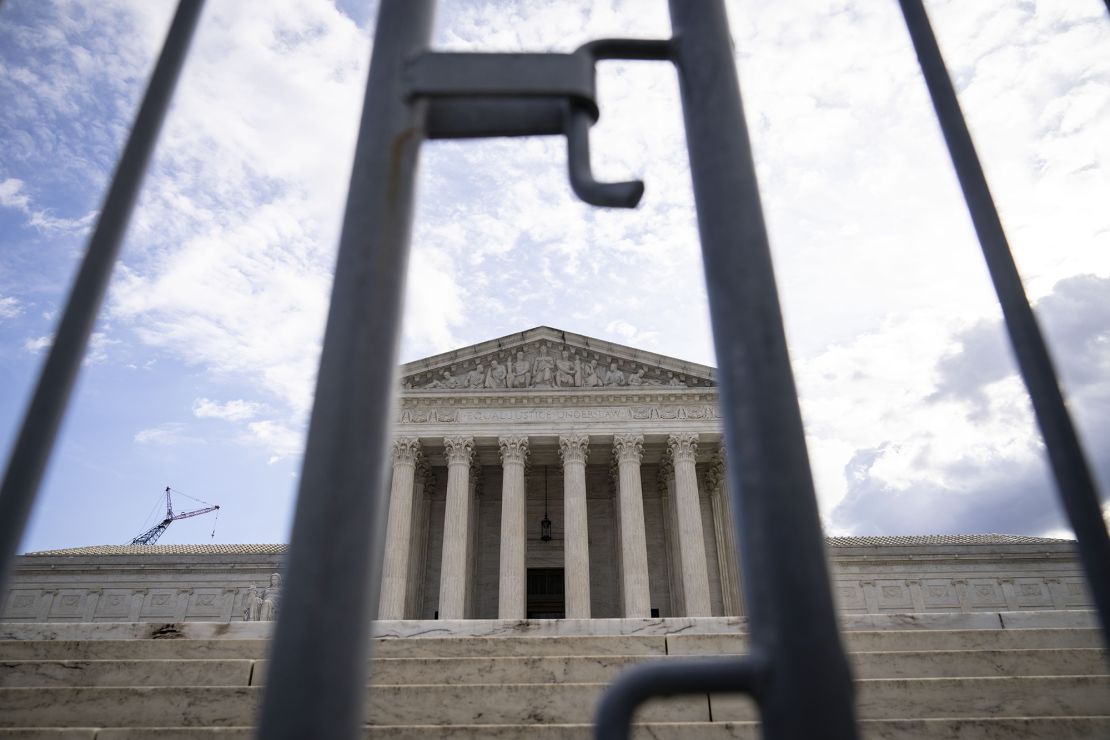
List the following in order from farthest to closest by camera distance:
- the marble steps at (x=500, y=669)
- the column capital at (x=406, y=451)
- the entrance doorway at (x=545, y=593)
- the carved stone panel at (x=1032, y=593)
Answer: the carved stone panel at (x=1032, y=593)
the entrance doorway at (x=545, y=593)
the column capital at (x=406, y=451)
the marble steps at (x=500, y=669)

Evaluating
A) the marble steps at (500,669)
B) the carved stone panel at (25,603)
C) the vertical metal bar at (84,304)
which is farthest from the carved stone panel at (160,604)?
the vertical metal bar at (84,304)

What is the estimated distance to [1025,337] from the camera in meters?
1.79

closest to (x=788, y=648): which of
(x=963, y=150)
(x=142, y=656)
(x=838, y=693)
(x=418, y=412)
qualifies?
(x=838, y=693)

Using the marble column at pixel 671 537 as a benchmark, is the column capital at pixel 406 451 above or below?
above

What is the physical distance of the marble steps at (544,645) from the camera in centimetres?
767

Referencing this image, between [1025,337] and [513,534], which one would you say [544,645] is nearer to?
[1025,337]

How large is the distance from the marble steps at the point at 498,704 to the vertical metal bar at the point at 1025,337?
509 centimetres

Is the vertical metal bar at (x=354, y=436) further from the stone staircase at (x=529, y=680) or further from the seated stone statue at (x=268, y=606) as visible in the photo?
the seated stone statue at (x=268, y=606)

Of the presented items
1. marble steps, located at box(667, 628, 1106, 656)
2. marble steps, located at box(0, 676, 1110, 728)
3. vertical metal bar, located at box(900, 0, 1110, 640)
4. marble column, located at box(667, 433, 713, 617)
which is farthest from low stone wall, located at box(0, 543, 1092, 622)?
vertical metal bar, located at box(900, 0, 1110, 640)

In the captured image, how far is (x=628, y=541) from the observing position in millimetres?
28203

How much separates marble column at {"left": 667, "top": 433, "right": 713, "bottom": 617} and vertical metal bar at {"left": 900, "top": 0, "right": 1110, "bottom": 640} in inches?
1049

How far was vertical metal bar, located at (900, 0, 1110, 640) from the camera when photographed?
5.15 ft

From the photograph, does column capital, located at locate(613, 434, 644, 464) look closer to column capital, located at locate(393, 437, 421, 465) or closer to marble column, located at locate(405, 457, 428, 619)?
column capital, located at locate(393, 437, 421, 465)

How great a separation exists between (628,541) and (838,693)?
92.5 feet
